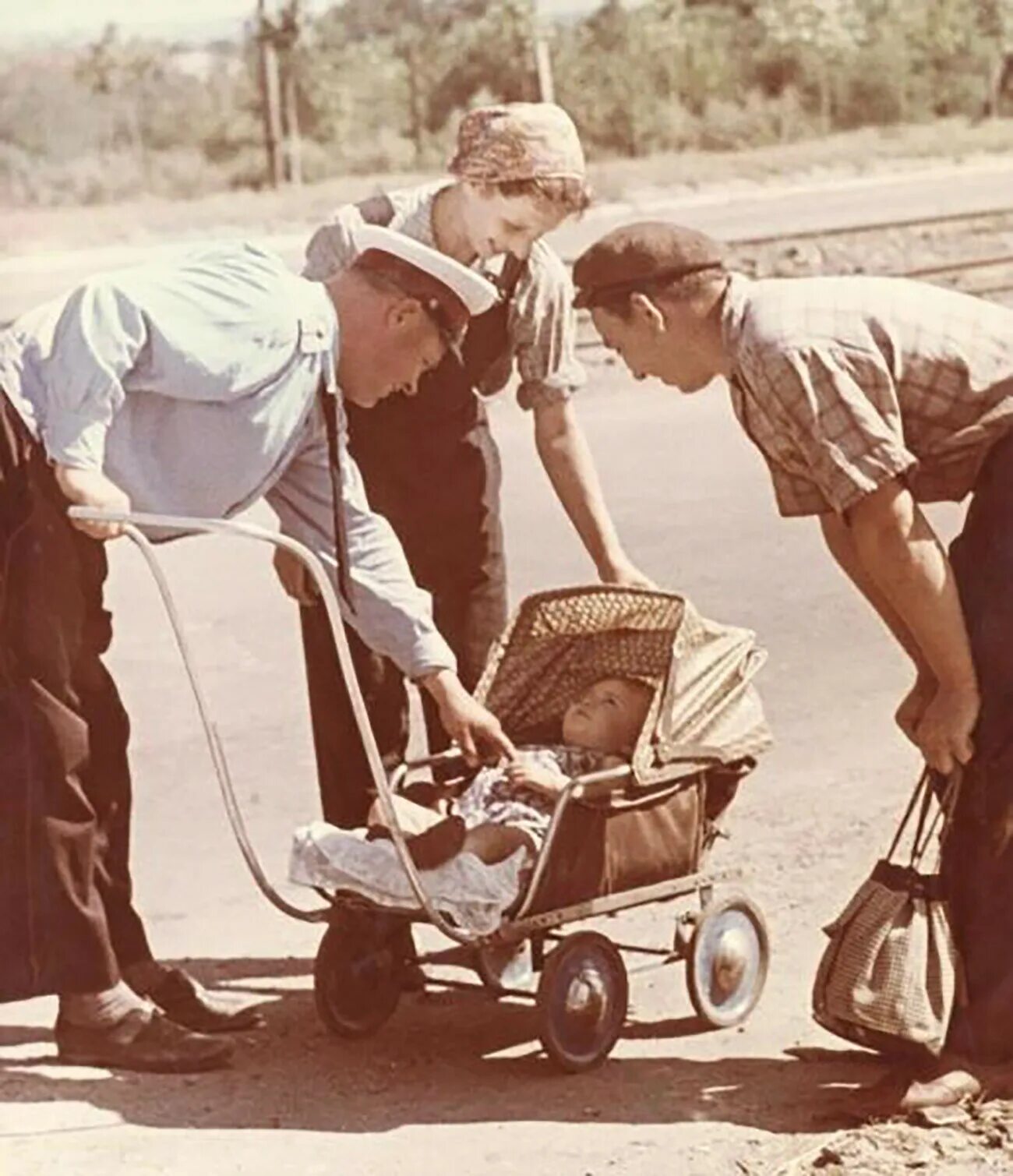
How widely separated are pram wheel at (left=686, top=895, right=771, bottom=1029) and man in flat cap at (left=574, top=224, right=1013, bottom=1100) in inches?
19.1

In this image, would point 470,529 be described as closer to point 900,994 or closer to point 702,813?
point 702,813

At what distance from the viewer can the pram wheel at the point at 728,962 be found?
15.5 feet

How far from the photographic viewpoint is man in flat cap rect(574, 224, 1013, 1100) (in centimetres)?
410

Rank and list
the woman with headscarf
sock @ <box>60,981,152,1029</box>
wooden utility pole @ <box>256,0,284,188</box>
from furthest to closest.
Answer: wooden utility pole @ <box>256,0,284,188</box> < sock @ <box>60,981,152,1029</box> < the woman with headscarf

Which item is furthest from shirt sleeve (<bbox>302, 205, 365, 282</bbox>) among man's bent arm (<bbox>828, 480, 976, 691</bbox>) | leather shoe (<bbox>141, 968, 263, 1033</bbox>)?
leather shoe (<bbox>141, 968, 263, 1033</bbox>)

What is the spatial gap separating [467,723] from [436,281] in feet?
2.28

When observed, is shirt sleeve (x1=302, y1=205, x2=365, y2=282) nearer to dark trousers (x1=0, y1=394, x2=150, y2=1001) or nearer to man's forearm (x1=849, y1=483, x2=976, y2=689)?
dark trousers (x1=0, y1=394, x2=150, y2=1001)

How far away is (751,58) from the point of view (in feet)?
44.4

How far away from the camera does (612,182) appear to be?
16859mm

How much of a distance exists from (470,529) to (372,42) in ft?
15.9

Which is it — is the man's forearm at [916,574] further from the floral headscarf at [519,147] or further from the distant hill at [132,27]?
the distant hill at [132,27]

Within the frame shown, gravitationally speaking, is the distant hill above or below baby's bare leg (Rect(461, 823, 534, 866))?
above

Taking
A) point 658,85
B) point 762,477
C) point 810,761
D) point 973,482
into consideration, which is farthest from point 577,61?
point 973,482

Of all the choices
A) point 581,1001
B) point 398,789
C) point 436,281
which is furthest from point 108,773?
point 436,281
